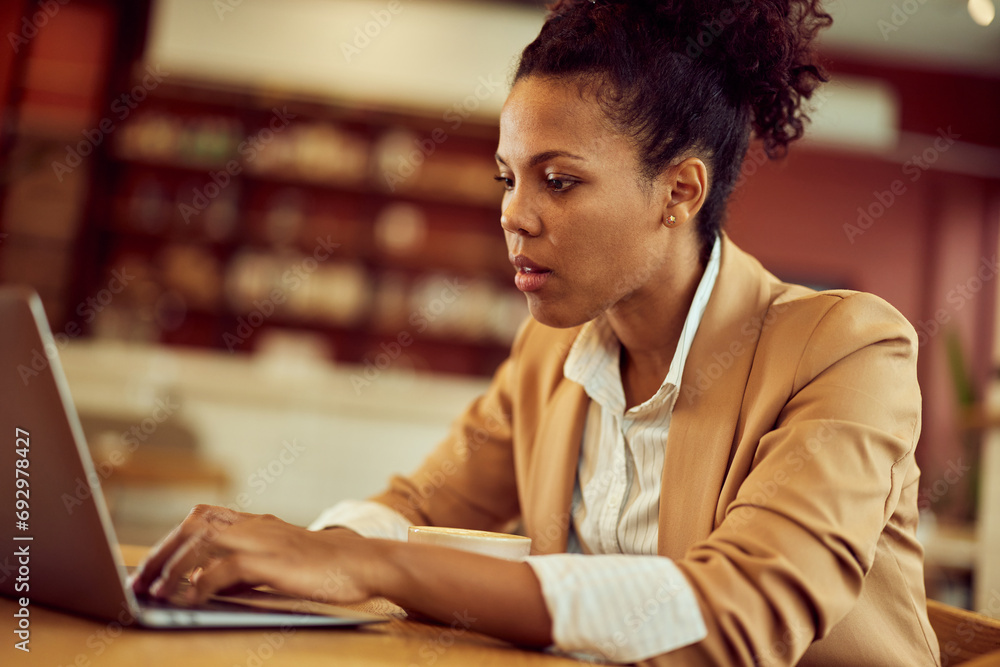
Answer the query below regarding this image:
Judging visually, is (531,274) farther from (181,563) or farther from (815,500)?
(181,563)

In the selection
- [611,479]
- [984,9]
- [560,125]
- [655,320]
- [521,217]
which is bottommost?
[611,479]

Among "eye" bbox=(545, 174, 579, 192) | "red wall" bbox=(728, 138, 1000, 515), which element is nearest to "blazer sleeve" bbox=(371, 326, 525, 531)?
"eye" bbox=(545, 174, 579, 192)

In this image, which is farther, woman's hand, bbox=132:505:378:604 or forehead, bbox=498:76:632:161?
forehead, bbox=498:76:632:161

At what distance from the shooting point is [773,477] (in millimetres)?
889

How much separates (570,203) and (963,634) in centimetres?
74

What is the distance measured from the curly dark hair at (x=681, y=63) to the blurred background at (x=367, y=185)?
338cm

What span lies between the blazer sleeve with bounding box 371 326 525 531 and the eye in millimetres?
456

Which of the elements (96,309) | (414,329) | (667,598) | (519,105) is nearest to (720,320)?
(519,105)

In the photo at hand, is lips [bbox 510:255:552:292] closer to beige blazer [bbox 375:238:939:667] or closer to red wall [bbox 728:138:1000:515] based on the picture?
beige blazer [bbox 375:238:939:667]

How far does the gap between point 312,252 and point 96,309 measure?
1369 mm

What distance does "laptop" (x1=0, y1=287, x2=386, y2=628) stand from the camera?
65cm

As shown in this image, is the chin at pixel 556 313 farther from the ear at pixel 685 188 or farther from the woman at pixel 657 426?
the ear at pixel 685 188

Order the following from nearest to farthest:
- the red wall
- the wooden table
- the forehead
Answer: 1. the wooden table
2. the forehead
3. the red wall

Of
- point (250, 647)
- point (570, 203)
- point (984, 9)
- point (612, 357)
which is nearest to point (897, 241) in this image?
point (984, 9)
